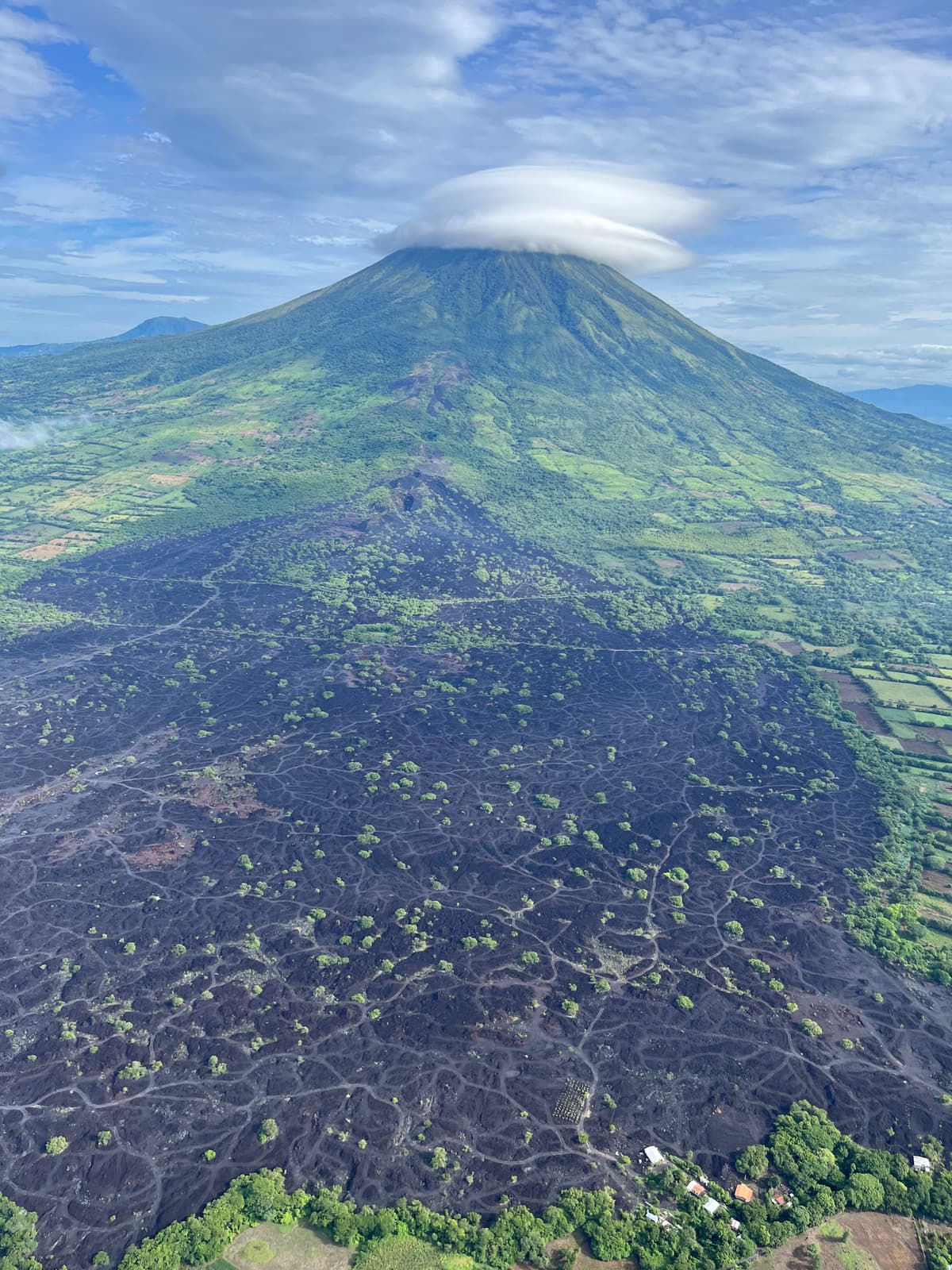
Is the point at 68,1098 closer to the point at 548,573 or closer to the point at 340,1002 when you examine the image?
the point at 340,1002

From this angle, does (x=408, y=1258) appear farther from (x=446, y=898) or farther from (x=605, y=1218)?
(x=446, y=898)

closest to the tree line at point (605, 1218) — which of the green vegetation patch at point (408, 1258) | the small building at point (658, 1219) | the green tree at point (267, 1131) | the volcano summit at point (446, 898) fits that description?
the small building at point (658, 1219)

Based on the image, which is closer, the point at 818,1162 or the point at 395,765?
the point at 818,1162

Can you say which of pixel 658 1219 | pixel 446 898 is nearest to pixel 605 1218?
pixel 658 1219

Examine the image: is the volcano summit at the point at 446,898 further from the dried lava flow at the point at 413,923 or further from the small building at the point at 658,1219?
the small building at the point at 658,1219

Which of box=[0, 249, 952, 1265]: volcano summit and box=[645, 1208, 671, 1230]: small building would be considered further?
box=[0, 249, 952, 1265]: volcano summit

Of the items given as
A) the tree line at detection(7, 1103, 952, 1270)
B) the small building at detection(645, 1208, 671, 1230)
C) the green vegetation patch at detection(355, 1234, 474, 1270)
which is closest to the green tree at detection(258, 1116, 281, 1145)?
the tree line at detection(7, 1103, 952, 1270)

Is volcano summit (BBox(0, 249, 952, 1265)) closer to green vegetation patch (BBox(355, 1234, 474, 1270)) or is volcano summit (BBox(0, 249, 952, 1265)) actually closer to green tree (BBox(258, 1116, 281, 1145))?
green tree (BBox(258, 1116, 281, 1145))

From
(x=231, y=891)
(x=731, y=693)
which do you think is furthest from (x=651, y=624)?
(x=231, y=891)
